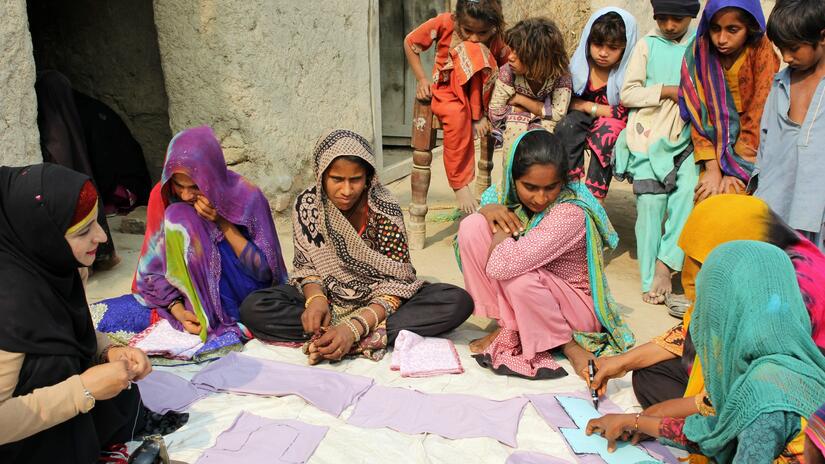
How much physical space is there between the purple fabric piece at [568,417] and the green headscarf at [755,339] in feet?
1.96

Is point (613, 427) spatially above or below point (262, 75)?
below

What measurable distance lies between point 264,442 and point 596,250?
64.8 inches

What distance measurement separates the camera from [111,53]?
6035 millimetres

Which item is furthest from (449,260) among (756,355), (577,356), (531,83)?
(756,355)

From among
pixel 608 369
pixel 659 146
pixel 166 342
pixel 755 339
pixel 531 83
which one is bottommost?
pixel 166 342

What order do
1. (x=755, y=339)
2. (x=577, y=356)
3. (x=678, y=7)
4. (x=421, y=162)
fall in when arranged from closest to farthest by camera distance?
(x=755, y=339) < (x=577, y=356) < (x=678, y=7) < (x=421, y=162)

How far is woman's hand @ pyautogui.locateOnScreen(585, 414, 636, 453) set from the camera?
7.62 feet

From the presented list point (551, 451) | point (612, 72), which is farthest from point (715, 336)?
point (612, 72)

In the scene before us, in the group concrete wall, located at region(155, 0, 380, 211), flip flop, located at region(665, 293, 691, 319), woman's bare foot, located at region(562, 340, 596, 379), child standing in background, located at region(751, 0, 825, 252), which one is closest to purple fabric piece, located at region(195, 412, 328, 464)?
woman's bare foot, located at region(562, 340, 596, 379)

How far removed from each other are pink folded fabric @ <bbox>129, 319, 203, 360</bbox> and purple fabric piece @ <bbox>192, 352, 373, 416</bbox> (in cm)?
16

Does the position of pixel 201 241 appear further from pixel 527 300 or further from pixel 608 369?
pixel 608 369

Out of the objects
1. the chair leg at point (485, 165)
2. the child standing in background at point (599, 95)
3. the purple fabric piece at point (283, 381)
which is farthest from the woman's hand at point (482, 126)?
the purple fabric piece at point (283, 381)

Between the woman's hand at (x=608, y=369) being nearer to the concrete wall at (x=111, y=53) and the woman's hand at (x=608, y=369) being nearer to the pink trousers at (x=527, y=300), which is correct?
the pink trousers at (x=527, y=300)

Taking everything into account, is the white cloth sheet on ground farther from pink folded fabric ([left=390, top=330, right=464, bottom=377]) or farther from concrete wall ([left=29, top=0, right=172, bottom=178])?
concrete wall ([left=29, top=0, right=172, bottom=178])
